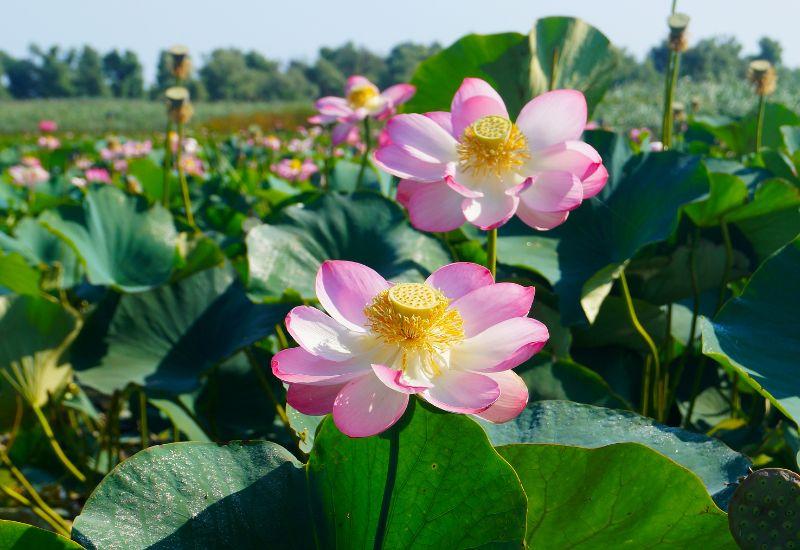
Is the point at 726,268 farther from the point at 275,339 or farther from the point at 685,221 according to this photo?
the point at 275,339

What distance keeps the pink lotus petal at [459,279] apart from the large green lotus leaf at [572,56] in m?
0.62

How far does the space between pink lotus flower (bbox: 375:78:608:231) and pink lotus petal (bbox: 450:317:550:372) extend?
170mm

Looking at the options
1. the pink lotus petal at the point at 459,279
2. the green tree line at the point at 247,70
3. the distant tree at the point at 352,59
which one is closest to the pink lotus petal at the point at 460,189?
the pink lotus petal at the point at 459,279

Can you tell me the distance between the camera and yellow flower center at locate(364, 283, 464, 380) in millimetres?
522

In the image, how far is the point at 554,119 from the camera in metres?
0.71

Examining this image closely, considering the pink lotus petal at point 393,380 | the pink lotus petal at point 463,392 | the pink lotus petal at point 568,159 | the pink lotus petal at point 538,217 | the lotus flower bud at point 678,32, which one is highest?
the lotus flower bud at point 678,32

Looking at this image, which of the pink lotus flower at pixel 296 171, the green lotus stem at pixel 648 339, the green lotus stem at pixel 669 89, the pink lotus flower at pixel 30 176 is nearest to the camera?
the green lotus stem at pixel 648 339

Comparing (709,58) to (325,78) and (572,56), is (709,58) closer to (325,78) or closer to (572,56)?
(325,78)

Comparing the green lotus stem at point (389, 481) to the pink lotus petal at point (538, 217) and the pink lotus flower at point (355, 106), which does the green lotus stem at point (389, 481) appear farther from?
the pink lotus flower at point (355, 106)

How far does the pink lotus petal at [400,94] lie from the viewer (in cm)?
123

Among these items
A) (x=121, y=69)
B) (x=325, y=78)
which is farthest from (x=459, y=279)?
(x=121, y=69)

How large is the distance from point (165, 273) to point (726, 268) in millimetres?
947

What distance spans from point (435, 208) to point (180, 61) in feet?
4.06

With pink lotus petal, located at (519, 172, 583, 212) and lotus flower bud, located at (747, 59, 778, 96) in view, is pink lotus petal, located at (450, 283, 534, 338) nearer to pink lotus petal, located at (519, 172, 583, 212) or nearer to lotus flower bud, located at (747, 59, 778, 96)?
pink lotus petal, located at (519, 172, 583, 212)
